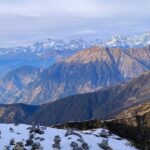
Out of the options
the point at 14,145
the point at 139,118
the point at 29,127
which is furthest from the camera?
the point at 139,118

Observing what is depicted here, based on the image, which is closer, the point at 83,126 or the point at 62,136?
the point at 62,136

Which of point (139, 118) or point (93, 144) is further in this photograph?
point (139, 118)

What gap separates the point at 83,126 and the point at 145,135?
41.4 ft

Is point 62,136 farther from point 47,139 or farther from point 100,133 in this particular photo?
point 100,133

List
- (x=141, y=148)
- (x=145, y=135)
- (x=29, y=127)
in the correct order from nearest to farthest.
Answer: (x=29, y=127), (x=141, y=148), (x=145, y=135)

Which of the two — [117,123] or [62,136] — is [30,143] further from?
[117,123]

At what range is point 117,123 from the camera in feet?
315

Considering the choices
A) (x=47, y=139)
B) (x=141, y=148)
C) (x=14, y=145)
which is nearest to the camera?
(x=14, y=145)

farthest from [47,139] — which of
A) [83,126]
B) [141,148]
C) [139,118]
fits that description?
[139,118]

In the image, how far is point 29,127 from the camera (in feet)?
232

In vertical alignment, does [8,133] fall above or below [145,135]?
above

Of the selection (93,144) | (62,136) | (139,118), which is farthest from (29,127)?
(139,118)

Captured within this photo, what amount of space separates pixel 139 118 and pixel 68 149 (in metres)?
46.9

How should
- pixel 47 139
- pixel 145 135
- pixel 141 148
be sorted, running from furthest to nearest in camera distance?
pixel 145 135
pixel 141 148
pixel 47 139
